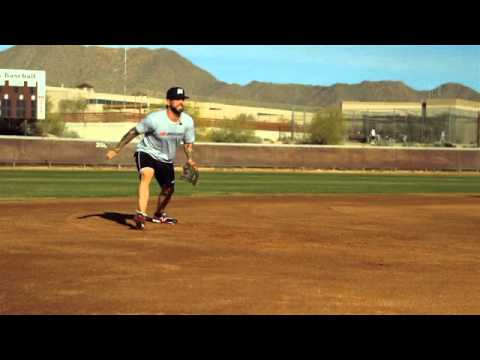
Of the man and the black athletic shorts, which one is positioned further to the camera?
the black athletic shorts

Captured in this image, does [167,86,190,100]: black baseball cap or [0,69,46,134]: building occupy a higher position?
[0,69,46,134]: building

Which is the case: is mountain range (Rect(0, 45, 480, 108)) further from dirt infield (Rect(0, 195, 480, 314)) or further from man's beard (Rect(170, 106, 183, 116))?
man's beard (Rect(170, 106, 183, 116))

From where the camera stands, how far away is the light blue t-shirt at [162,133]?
9.61 metres

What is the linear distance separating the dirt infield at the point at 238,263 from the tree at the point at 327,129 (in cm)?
4438

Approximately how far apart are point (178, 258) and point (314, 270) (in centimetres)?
142

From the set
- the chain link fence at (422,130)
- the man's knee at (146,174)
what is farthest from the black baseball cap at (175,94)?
the chain link fence at (422,130)

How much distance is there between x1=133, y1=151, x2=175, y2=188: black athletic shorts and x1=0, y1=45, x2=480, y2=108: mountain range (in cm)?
13120

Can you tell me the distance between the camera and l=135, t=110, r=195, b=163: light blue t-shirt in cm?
961

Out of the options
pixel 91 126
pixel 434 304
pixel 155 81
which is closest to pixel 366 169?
pixel 91 126

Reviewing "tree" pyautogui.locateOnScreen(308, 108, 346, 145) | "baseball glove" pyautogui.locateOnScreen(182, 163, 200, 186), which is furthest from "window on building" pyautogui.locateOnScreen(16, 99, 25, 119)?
"baseball glove" pyautogui.locateOnScreen(182, 163, 200, 186)

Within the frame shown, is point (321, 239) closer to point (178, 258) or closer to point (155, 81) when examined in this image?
point (178, 258)

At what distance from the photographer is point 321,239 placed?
29.0 feet

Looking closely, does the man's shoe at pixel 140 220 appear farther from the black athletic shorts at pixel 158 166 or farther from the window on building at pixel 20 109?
the window on building at pixel 20 109

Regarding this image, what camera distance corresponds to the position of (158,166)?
986 centimetres
